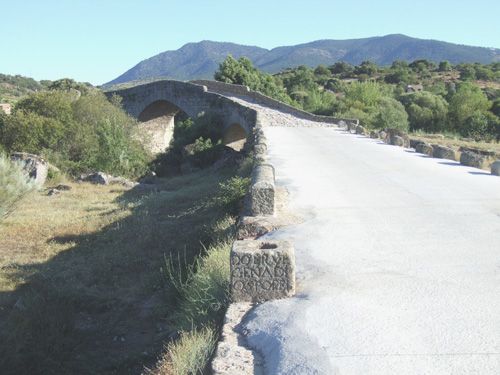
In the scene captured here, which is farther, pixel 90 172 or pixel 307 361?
pixel 90 172

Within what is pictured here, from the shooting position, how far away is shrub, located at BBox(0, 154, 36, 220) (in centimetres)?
1553

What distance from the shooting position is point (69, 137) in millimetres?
30422

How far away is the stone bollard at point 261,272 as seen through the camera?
15.8 feet

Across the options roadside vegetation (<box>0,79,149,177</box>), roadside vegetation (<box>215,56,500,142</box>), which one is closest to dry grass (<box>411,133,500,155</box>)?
roadside vegetation (<box>215,56,500,142</box>)

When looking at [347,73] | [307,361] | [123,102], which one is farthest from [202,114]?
[347,73]

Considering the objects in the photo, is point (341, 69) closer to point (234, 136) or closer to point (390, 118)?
point (390, 118)

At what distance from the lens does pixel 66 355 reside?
7938 millimetres

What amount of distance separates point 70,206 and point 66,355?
12181 mm

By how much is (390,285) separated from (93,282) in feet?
24.3

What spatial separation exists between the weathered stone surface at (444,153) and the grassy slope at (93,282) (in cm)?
612

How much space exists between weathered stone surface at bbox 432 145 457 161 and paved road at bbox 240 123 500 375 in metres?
4.77

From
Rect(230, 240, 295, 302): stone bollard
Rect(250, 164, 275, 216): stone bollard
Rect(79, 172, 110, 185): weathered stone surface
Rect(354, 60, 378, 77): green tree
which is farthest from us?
Rect(354, 60, 378, 77): green tree

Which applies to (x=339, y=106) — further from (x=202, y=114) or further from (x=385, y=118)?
(x=202, y=114)

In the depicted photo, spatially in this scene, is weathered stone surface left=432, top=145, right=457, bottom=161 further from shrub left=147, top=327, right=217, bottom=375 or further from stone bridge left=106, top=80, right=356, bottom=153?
stone bridge left=106, top=80, right=356, bottom=153
